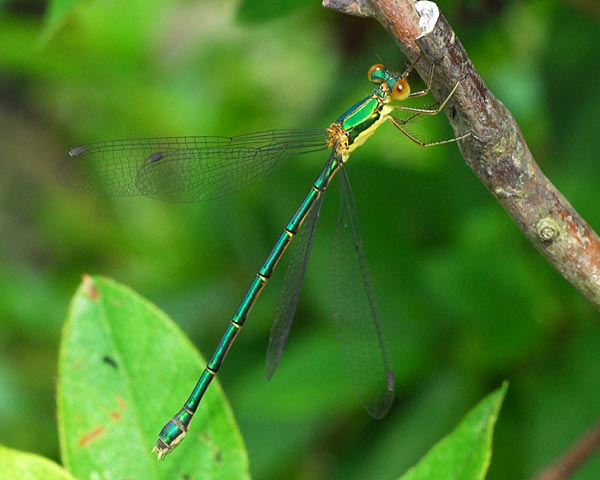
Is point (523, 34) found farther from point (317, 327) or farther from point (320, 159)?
point (317, 327)

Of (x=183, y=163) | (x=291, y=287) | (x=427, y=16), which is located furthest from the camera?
(x=183, y=163)

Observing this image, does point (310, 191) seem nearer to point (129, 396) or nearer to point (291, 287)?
point (291, 287)

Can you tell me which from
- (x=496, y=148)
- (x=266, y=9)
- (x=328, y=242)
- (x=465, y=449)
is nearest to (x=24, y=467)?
(x=465, y=449)

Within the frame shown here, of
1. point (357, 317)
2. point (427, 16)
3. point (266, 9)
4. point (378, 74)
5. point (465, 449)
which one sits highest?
point (266, 9)

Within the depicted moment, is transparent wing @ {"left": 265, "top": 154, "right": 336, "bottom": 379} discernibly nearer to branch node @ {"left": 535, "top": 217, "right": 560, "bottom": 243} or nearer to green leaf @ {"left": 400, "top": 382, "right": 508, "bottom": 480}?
green leaf @ {"left": 400, "top": 382, "right": 508, "bottom": 480}

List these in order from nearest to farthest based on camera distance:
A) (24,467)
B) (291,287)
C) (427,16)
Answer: (427,16)
(24,467)
(291,287)

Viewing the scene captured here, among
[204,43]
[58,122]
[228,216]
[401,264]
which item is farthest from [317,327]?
[58,122]

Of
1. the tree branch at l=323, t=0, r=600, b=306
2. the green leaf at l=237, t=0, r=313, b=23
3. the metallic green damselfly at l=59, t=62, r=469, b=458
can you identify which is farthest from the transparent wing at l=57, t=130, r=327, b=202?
the tree branch at l=323, t=0, r=600, b=306

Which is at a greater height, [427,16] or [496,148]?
[427,16]
